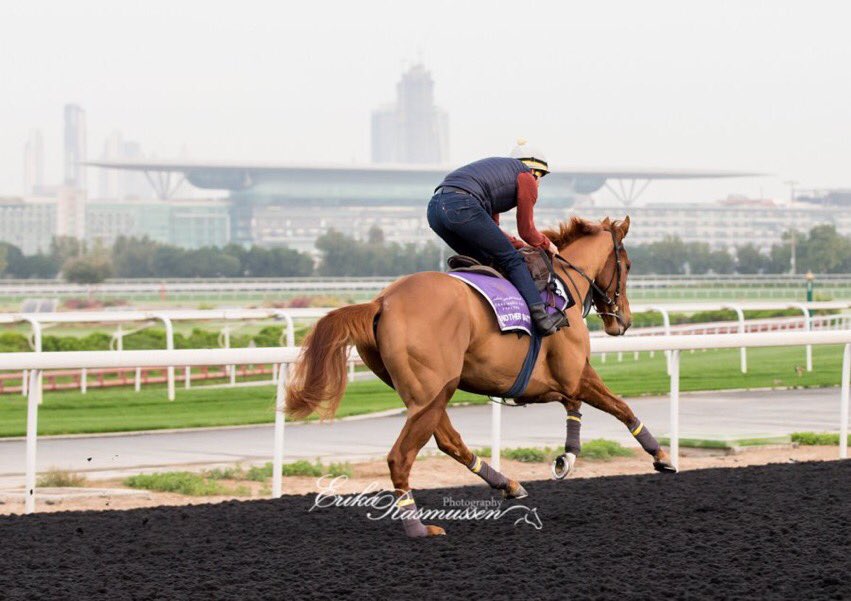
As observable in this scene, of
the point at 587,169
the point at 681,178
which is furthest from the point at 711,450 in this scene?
the point at 681,178

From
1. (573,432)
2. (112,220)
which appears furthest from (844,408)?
(112,220)

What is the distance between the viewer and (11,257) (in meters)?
91.4

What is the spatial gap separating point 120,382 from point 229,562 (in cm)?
775

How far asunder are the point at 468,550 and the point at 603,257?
69.7 inches

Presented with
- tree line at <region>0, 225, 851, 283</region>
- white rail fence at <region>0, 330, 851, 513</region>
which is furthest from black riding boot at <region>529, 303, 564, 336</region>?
tree line at <region>0, 225, 851, 283</region>

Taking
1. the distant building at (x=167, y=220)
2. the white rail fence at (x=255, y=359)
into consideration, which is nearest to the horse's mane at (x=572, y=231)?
the white rail fence at (x=255, y=359)

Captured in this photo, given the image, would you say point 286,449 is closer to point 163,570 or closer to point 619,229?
point 619,229

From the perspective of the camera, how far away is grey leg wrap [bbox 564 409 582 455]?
17.0 feet

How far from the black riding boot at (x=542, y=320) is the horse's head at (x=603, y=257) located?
62cm

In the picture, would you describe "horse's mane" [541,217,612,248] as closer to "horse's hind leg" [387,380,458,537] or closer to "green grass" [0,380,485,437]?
"horse's hind leg" [387,380,458,537]

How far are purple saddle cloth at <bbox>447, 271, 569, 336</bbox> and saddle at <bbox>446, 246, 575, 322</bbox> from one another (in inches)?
1.9

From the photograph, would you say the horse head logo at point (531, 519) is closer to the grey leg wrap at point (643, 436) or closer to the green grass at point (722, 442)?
the grey leg wrap at point (643, 436)

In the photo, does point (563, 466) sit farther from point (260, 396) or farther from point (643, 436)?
point (260, 396)

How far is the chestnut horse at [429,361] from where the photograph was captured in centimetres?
444
